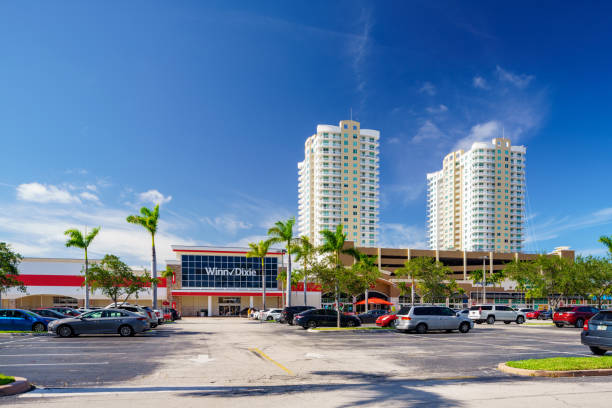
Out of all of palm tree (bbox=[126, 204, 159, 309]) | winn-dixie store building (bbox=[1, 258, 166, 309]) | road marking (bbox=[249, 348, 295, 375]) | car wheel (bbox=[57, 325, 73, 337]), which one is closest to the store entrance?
winn-dixie store building (bbox=[1, 258, 166, 309])

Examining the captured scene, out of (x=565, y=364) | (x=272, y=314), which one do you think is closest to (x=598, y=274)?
(x=272, y=314)

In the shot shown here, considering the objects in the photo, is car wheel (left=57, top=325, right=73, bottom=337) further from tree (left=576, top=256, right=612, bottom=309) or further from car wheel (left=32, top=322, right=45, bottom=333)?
tree (left=576, top=256, right=612, bottom=309)

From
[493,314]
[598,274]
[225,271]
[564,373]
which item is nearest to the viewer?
[564,373]

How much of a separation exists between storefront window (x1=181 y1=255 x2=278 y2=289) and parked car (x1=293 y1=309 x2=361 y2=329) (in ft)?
147

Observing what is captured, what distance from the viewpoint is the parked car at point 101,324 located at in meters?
25.0

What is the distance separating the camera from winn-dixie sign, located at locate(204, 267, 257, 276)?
7856 cm

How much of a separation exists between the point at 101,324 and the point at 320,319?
1516 cm

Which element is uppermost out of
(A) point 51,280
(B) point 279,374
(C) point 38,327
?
(B) point 279,374

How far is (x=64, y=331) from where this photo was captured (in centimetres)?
2491

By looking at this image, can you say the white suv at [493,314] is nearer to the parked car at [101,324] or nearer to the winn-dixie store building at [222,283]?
the parked car at [101,324]

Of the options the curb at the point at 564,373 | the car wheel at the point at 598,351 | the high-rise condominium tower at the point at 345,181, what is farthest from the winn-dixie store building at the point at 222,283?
the high-rise condominium tower at the point at 345,181

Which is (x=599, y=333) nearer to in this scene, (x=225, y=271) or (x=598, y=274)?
(x=598, y=274)

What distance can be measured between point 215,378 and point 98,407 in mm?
3863

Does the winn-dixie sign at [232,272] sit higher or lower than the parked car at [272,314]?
higher
